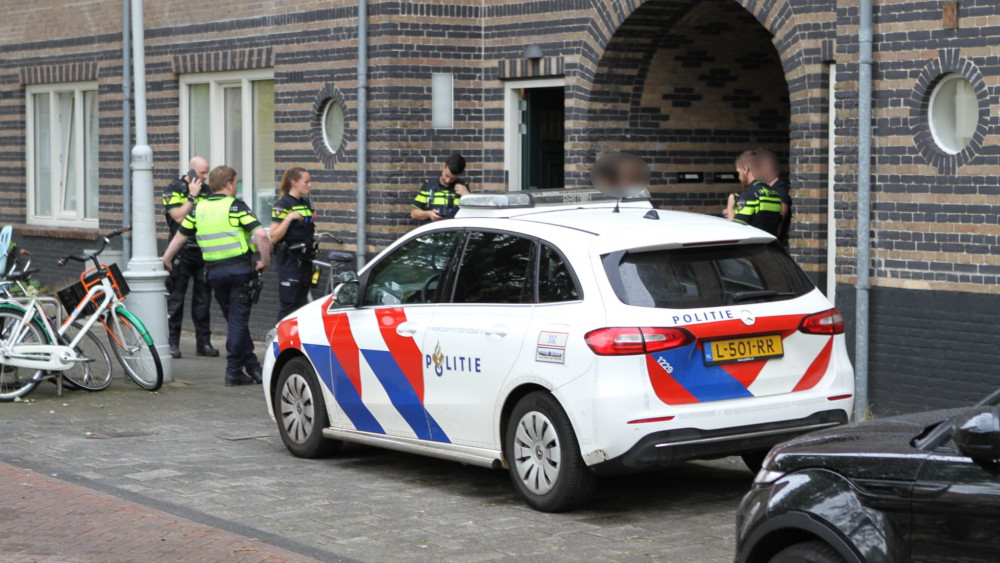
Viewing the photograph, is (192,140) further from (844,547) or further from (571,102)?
(844,547)

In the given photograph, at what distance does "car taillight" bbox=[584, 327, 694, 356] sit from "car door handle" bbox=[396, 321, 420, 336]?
4.78 feet

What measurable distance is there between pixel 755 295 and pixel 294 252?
6.29 meters

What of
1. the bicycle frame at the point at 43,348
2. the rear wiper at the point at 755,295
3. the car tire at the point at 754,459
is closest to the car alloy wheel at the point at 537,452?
the rear wiper at the point at 755,295

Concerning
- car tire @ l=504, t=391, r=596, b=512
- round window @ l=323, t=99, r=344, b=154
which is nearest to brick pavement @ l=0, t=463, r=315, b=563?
car tire @ l=504, t=391, r=596, b=512

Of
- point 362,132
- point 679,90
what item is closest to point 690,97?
point 679,90

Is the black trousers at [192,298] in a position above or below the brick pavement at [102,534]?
above

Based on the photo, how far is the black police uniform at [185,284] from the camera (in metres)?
14.4

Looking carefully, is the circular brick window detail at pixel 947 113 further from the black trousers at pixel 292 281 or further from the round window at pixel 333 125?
the round window at pixel 333 125

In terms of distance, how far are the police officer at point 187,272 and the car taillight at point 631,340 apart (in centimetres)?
779

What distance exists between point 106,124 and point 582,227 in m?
12.2

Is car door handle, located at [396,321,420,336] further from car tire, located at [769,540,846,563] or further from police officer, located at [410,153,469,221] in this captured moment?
police officer, located at [410,153,469,221]

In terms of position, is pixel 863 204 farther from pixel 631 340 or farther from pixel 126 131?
Answer: pixel 126 131

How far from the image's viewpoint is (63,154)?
2002 centimetres

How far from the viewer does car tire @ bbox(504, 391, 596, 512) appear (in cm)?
741
